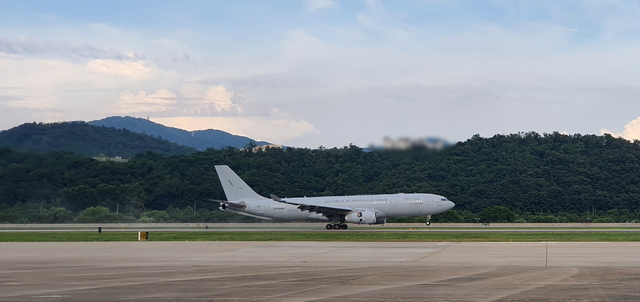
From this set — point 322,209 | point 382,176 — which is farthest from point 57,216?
point 382,176

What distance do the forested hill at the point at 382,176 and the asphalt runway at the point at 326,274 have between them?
57.3m

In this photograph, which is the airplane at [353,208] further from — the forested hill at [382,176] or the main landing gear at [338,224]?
the forested hill at [382,176]

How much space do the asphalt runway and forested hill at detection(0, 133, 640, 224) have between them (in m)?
57.3

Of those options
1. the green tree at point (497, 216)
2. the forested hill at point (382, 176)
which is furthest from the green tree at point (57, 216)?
the green tree at point (497, 216)

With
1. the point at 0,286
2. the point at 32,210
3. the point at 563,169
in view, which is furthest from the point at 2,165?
the point at 563,169

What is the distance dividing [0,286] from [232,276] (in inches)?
267

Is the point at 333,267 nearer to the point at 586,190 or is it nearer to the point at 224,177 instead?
the point at 224,177

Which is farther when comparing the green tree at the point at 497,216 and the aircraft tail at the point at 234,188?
the green tree at the point at 497,216

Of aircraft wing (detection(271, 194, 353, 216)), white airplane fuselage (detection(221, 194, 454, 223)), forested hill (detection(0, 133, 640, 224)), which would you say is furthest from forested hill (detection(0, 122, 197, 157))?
aircraft wing (detection(271, 194, 353, 216))

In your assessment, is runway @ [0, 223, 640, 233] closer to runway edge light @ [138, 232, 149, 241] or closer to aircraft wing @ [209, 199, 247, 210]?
aircraft wing @ [209, 199, 247, 210]

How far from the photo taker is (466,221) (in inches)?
3169

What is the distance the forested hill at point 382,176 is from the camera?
88.8 meters

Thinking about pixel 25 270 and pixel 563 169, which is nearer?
Answer: pixel 25 270

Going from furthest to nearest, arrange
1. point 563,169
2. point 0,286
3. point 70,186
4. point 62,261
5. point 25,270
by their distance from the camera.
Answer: point 563,169 < point 70,186 < point 62,261 < point 25,270 < point 0,286
